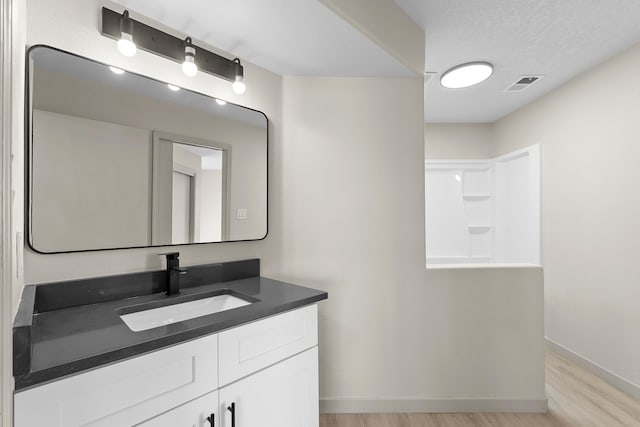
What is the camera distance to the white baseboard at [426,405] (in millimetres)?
2070

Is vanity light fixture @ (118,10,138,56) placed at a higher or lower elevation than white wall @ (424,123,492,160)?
lower

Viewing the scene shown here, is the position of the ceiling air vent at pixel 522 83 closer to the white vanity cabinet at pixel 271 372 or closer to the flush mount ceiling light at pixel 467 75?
the flush mount ceiling light at pixel 467 75

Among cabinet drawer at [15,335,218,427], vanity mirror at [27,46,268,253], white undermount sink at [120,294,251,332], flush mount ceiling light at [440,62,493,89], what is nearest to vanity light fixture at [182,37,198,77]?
vanity mirror at [27,46,268,253]

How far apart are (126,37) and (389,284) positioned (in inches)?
73.6

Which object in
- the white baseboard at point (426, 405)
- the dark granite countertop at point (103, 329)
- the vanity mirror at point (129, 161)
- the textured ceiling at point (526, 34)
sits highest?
the textured ceiling at point (526, 34)

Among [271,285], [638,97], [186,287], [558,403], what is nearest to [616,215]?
[638,97]

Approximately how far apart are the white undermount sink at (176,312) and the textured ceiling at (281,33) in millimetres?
1267

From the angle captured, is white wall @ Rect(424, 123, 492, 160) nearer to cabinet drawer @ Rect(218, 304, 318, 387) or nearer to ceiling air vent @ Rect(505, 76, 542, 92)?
ceiling air vent @ Rect(505, 76, 542, 92)

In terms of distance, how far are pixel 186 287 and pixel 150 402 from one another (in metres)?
0.68

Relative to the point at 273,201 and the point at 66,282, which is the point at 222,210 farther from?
the point at 66,282

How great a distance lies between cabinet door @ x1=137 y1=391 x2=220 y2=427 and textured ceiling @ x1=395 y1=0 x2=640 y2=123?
2.07m

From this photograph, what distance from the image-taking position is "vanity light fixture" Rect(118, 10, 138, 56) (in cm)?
130

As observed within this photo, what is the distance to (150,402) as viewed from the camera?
3.17 ft

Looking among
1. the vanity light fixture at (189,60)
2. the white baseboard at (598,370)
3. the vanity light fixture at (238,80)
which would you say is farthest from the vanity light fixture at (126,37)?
the white baseboard at (598,370)
